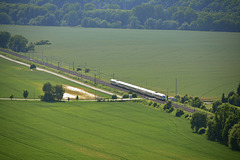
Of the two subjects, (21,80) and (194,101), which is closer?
(194,101)

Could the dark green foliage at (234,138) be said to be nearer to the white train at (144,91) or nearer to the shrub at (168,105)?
the shrub at (168,105)

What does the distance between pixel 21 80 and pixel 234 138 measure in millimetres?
79146

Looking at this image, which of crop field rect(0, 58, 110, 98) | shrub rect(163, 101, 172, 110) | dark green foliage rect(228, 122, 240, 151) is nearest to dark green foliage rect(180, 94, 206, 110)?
shrub rect(163, 101, 172, 110)

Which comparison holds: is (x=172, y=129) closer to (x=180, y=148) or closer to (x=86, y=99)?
(x=180, y=148)

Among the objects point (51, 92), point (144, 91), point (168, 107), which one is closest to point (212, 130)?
point (168, 107)

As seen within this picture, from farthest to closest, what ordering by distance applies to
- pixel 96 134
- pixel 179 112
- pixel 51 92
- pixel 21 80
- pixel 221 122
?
pixel 21 80 → pixel 51 92 → pixel 179 112 → pixel 96 134 → pixel 221 122

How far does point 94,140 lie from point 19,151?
15.0 metres

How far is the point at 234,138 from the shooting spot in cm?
7938

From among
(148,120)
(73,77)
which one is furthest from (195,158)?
(73,77)

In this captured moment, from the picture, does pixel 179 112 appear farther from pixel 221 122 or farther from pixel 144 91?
pixel 144 91

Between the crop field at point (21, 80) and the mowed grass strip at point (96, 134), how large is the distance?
490 inches

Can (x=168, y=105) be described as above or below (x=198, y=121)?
above

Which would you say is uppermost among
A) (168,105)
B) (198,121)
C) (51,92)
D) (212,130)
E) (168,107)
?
(51,92)

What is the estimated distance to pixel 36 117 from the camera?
9700 cm
